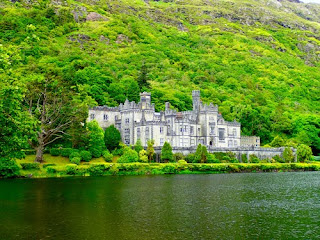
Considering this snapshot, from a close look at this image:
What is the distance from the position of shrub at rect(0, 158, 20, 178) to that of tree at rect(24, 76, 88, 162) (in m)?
7.86

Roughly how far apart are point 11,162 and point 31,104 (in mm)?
12508

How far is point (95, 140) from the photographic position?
74.8m

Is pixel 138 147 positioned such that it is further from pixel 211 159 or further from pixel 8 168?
pixel 8 168

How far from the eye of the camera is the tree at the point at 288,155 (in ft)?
282

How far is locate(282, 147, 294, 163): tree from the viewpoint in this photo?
282 ft

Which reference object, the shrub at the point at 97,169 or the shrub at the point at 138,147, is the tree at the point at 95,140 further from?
the shrub at the point at 97,169

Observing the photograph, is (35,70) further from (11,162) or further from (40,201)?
(40,201)

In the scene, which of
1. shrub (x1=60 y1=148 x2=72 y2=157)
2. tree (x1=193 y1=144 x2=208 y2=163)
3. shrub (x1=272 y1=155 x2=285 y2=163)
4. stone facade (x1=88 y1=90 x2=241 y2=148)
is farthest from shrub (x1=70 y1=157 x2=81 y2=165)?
shrub (x1=272 y1=155 x2=285 y2=163)

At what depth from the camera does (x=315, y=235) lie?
86.1 ft

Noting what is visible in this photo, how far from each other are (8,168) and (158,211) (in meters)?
31.9

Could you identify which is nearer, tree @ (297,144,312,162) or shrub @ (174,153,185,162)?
shrub @ (174,153,185,162)

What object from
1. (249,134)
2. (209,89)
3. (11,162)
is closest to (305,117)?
(249,134)

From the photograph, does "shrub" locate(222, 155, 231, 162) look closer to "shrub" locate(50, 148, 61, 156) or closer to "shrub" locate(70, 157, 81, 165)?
"shrub" locate(70, 157, 81, 165)

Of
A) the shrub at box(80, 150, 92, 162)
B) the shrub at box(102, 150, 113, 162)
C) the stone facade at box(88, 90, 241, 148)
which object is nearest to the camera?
the shrub at box(80, 150, 92, 162)
